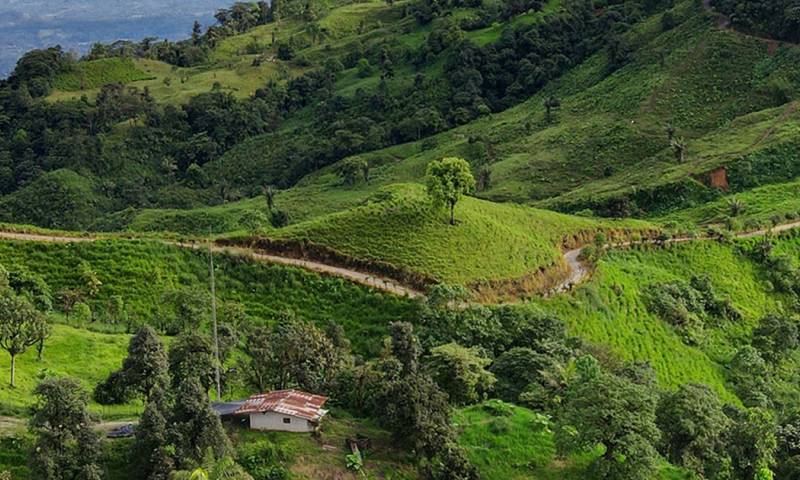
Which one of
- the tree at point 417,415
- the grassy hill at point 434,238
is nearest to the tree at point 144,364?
the tree at point 417,415

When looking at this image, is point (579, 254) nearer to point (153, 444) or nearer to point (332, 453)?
point (332, 453)

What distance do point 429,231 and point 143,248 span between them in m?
18.3

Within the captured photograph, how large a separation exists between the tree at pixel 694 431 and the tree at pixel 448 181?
74.9 ft

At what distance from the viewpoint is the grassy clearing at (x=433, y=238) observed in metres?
49.9

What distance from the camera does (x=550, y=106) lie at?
370 ft

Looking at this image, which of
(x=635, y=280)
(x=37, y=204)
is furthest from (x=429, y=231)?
(x=37, y=204)

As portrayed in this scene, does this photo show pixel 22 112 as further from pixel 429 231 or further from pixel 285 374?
pixel 285 374

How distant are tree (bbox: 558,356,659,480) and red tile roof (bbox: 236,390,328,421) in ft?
30.8

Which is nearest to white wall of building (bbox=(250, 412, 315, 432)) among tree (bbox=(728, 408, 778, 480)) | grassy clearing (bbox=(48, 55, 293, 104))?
tree (bbox=(728, 408, 778, 480))

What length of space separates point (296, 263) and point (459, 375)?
717 inches

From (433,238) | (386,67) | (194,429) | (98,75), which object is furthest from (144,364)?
(98,75)

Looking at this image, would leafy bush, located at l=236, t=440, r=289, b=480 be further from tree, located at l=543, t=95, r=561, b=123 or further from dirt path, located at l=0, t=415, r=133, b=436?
tree, located at l=543, t=95, r=561, b=123

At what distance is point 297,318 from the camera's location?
1818 inches

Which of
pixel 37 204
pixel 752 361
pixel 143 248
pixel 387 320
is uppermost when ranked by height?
pixel 37 204
